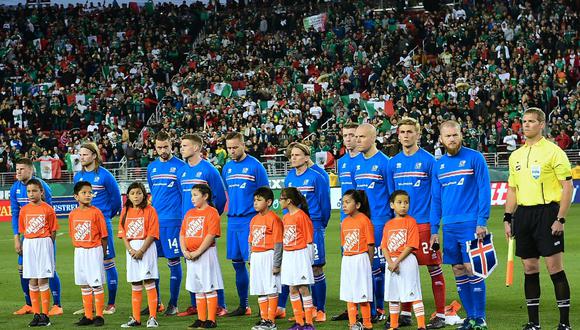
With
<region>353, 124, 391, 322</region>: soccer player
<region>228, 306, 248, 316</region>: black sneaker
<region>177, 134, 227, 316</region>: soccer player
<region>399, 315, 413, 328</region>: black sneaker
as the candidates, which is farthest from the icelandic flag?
<region>177, 134, 227, 316</region>: soccer player

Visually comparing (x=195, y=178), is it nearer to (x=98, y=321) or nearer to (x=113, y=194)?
(x=113, y=194)

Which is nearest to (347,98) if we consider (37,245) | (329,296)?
(329,296)

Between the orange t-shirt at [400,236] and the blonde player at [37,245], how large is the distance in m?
4.43

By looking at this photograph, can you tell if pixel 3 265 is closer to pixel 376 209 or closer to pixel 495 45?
pixel 376 209

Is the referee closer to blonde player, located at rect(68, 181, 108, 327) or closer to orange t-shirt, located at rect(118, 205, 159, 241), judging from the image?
orange t-shirt, located at rect(118, 205, 159, 241)

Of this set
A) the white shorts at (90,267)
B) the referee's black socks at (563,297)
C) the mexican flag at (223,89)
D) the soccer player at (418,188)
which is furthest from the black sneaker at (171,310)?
the mexican flag at (223,89)

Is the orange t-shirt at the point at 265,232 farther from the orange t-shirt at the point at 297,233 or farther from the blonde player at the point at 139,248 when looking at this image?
the blonde player at the point at 139,248

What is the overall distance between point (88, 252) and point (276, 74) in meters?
32.1

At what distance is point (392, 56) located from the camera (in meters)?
43.7

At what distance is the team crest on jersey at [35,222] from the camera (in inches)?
535

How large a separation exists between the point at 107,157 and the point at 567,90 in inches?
648

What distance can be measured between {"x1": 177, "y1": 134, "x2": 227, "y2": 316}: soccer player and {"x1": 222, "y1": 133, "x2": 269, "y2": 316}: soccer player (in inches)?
7.2

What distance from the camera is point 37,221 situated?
13.6 meters

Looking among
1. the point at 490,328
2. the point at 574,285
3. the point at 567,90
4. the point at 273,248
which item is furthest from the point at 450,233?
the point at 567,90
